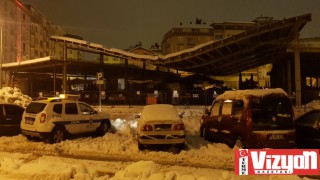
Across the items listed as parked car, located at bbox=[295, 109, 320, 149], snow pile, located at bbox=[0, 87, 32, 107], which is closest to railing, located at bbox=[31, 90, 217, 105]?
snow pile, located at bbox=[0, 87, 32, 107]

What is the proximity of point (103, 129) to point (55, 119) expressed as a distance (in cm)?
269

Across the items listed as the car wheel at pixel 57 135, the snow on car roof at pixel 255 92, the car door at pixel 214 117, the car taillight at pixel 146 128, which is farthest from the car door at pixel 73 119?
the snow on car roof at pixel 255 92

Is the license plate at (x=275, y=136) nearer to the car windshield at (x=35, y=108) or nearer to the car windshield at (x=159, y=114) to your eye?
the car windshield at (x=159, y=114)

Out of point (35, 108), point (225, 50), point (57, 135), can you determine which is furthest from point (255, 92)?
point (225, 50)

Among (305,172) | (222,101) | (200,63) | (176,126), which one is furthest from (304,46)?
(305,172)

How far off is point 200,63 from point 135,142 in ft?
63.7

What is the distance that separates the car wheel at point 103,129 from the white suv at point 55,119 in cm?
44

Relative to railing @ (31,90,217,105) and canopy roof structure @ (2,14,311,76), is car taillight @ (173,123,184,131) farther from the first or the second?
railing @ (31,90,217,105)

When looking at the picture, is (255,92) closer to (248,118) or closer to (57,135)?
(248,118)

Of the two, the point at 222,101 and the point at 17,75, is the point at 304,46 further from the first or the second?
the point at 17,75

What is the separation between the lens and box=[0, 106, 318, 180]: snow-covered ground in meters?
7.78

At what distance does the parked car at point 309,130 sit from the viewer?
10453 mm

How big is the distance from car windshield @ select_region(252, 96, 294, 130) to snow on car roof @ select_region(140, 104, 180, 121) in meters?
2.62

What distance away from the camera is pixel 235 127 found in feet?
36.8
